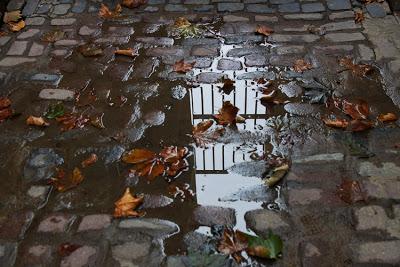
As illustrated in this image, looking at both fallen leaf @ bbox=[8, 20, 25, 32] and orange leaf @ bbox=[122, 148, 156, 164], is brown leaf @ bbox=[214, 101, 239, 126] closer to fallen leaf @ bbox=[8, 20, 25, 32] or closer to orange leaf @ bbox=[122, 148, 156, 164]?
orange leaf @ bbox=[122, 148, 156, 164]

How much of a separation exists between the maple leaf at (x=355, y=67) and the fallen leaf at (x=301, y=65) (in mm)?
291

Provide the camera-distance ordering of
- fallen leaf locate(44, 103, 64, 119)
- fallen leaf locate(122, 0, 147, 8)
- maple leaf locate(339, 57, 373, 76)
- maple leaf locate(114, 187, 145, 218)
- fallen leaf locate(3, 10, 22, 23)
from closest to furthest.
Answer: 1. maple leaf locate(114, 187, 145, 218)
2. fallen leaf locate(44, 103, 64, 119)
3. maple leaf locate(339, 57, 373, 76)
4. fallen leaf locate(3, 10, 22, 23)
5. fallen leaf locate(122, 0, 147, 8)

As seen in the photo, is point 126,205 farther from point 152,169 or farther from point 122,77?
point 122,77

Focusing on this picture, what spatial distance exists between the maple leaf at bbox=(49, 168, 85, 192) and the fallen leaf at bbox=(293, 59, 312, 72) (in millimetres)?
2070

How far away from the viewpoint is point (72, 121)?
11.5 ft

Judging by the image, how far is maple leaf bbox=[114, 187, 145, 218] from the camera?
2.75 metres

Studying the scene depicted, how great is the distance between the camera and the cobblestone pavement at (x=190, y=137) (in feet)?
8.49

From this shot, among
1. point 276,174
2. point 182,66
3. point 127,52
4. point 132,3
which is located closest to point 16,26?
point 132,3

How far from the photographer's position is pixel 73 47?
4473mm

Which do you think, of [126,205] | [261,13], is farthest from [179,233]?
[261,13]

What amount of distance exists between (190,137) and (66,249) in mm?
1184

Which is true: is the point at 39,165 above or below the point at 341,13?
below

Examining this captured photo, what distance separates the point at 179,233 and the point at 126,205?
388 millimetres

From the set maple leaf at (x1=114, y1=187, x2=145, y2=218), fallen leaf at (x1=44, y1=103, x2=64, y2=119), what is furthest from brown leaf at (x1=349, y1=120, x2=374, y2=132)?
fallen leaf at (x1=44, y1=103, x2=64, y2=119)
